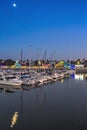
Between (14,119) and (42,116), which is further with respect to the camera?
(42,116)

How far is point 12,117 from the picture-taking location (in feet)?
40.8

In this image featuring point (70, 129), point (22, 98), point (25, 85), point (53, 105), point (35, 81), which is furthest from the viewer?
point (35, 81)

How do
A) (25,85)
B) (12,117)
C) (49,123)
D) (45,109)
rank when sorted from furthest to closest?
(25,85)
(45,109)
(12,117)
(49,123)

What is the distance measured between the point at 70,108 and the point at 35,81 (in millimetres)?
12602

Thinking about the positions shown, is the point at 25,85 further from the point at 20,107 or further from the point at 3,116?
the point at 3,116

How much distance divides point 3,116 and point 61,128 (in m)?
3.13

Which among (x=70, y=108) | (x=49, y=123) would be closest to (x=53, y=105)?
(x=70, y=108)

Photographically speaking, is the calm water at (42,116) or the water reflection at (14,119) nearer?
the calm water at (42,116)

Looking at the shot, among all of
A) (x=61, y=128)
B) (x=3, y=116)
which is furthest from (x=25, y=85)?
(x=61, y=128)

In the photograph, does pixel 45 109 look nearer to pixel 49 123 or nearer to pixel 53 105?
pixel 53 105

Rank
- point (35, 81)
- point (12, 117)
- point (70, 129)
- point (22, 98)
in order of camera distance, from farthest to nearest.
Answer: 1. point (35, 81)
2. point (22, 98)
3. point (12, 117)
4. point (70, 129)

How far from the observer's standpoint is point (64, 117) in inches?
495

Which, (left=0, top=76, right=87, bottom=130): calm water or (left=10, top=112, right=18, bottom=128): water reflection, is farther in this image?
(left=10, top=112, right=18, bottom=128): water reflection

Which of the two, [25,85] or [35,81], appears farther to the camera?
[35,81]
